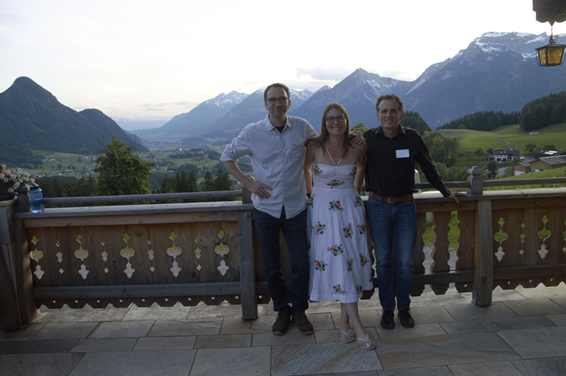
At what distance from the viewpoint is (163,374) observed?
2.88 metres

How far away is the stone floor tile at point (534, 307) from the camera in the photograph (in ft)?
12.0

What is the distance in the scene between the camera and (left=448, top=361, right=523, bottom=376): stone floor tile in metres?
2.73

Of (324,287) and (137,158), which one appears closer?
(324,287)

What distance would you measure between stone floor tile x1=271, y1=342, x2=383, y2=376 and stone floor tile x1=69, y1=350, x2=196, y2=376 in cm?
69

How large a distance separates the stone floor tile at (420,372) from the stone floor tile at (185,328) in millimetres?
1491

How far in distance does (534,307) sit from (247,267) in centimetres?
274

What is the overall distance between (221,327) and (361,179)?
1.82m

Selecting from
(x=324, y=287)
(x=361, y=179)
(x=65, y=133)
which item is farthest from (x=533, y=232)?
(x=65, y=133)

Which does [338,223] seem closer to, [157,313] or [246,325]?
[246,325]

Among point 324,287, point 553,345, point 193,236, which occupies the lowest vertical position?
point 553,345

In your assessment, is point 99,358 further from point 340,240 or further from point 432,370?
point 432,370

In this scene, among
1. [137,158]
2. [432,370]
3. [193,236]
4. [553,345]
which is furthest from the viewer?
[137,158]

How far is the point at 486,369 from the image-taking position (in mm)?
2777

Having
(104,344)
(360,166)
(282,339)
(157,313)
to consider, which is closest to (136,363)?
(104,344)
